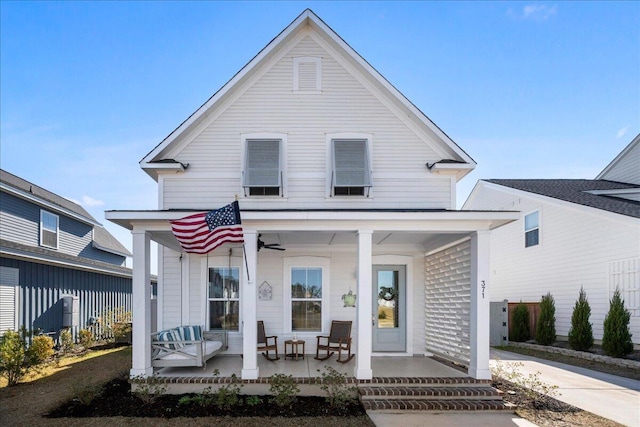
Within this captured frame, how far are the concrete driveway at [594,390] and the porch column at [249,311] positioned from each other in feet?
17.7

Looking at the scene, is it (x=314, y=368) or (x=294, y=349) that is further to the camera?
(x=294, y=349)

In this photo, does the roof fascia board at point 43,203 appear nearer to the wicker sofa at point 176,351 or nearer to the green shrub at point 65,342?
the green shrub at point 65,342

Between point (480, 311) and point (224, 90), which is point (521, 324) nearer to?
point (480, 311)

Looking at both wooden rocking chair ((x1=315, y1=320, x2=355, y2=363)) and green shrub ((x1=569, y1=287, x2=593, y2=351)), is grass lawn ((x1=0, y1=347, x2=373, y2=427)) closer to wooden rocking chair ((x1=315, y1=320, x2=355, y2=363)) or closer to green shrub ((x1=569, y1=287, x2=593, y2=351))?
wooden rocking chair ((x1=315, y1=320, x2=355, y2=363))

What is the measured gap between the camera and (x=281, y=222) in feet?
24.6

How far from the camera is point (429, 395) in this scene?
6.82 meters

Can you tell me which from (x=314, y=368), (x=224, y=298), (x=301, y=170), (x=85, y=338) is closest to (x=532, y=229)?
(x=301, y=170)

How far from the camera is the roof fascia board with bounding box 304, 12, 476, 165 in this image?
8.90 meters

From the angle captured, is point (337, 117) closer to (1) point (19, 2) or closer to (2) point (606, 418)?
(2) point (606, 418)

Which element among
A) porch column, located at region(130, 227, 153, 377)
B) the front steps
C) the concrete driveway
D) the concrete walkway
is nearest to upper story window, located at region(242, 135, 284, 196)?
porch column, located at region(130, 227, 153, 377)

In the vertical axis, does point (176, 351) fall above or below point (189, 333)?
below

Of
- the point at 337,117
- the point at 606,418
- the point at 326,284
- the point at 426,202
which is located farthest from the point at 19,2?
the point at 606,418

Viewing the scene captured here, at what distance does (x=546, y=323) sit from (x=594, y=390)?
574 centimetres

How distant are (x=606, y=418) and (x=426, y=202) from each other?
191 inches
